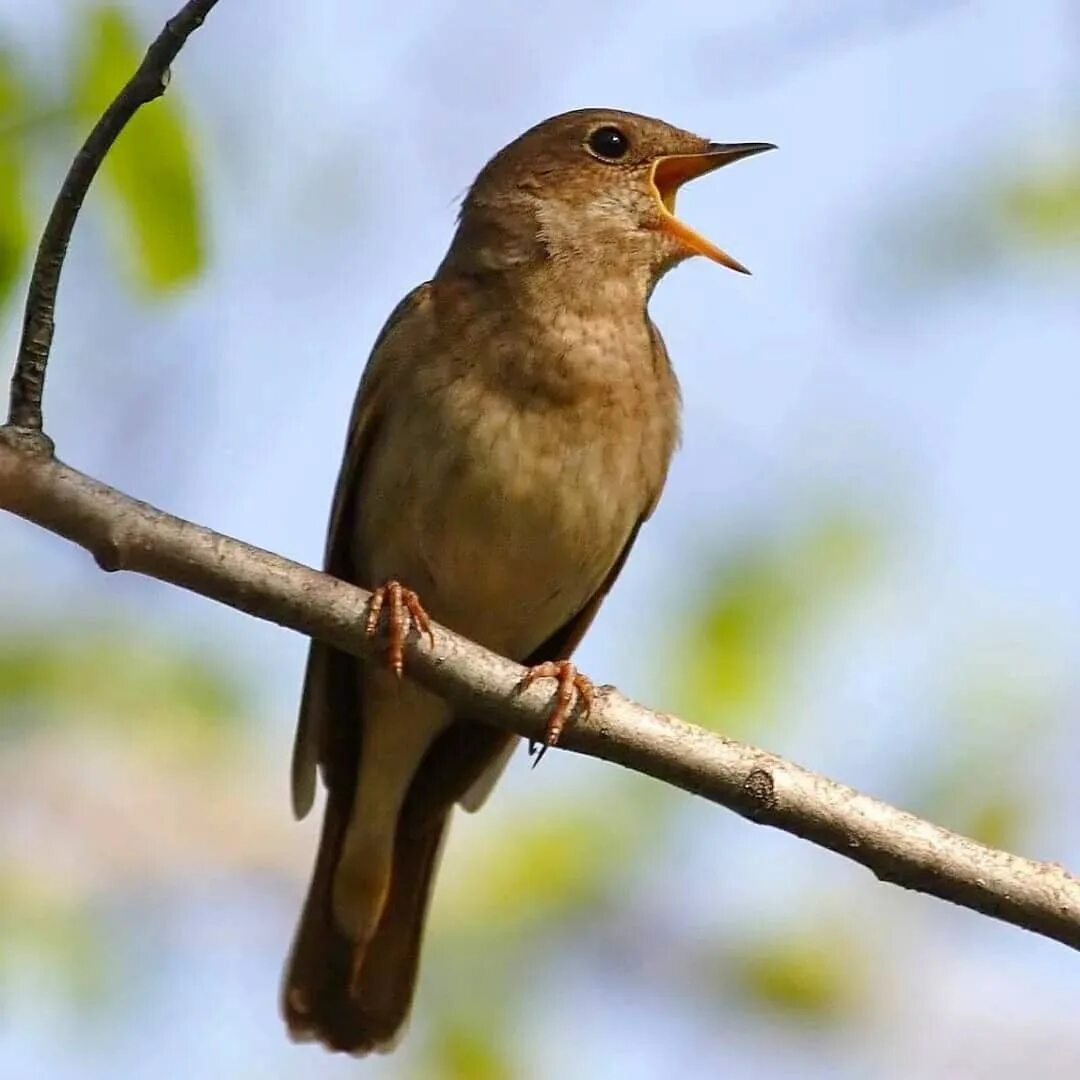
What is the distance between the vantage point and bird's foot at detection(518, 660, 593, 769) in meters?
3.97

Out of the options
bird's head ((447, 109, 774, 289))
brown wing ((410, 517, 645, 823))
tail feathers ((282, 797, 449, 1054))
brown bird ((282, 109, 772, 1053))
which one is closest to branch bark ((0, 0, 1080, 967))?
brown bird ((282, 109, 772, 1053))

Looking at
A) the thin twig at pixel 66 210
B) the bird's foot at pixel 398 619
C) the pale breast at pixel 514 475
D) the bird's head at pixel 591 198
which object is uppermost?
the bird's head at pixel 591 198

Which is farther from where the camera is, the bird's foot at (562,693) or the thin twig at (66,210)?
the bird's foot at (562,693)

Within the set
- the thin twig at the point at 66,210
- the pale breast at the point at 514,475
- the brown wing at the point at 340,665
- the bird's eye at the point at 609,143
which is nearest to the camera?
the thin twig at the point at 66,210

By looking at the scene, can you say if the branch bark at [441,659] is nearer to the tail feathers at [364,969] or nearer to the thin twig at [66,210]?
the thin twig at [66,210]

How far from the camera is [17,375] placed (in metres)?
3.47

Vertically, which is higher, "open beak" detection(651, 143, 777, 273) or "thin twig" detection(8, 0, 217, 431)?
"open beak" detection(651, 143, 777, 273)

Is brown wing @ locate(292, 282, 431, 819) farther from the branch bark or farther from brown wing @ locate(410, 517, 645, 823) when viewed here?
the branch bark

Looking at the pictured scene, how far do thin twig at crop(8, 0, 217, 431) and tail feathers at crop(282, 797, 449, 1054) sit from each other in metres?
2.74

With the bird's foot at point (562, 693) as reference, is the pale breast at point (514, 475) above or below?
above

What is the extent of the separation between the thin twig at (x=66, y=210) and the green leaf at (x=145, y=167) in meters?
0.28

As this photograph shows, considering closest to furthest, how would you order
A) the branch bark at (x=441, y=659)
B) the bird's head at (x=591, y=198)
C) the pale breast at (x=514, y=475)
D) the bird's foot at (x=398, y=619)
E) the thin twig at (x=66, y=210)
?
the thin twig at (x=66, y=210) → the branch bark at (x=441, y=659) → the bird's foot at (x=398, y=619) → the pale breast at (x=514, y=475) → the bird's head at (x=591, y=198)

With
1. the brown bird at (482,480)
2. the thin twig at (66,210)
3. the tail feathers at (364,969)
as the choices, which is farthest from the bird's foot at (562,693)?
the tail feathers at (364,969)

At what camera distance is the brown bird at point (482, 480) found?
16.5 ft
